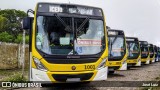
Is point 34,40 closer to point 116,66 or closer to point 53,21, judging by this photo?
point 53,21

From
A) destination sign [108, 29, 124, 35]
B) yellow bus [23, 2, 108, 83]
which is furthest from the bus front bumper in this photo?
destination sign [108, 29, 124, 35]

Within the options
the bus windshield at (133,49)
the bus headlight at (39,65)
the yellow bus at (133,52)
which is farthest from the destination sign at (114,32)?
the bus headlight at (39,65)

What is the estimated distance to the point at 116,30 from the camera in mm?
17203

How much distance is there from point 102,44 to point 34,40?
2283 mm

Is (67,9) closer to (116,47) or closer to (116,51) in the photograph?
(116,51)

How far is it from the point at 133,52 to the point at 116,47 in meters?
6.53

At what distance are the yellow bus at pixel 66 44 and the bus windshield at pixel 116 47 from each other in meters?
6.60

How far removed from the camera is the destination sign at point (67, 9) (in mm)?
9812

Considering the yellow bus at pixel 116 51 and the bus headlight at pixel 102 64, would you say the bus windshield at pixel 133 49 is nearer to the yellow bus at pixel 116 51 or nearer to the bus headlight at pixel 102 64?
the yellow bus at pixel 116 51

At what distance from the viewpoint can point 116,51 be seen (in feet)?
55.7

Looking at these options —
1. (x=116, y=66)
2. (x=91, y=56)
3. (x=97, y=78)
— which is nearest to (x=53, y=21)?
(x=91, y=56)

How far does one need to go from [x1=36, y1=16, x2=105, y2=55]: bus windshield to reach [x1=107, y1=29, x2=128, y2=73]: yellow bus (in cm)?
635

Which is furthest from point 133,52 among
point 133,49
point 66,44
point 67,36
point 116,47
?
point 66,44

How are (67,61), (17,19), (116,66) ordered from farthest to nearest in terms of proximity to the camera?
(17,19), (116,66), (67,61)
